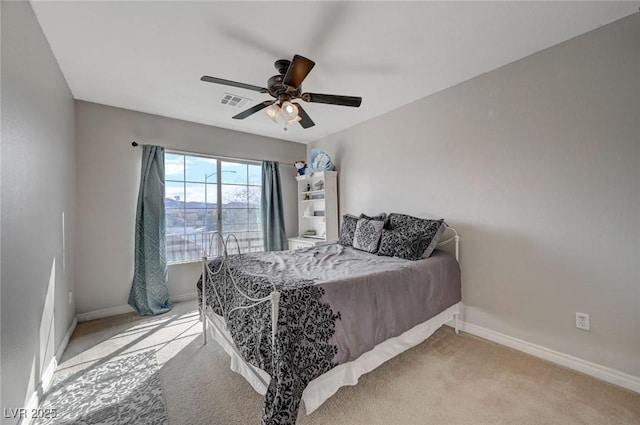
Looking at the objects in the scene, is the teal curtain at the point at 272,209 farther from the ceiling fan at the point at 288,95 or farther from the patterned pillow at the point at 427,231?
the patterned pillow at the point at 427,231

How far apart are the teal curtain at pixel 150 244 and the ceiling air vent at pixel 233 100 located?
1.14m

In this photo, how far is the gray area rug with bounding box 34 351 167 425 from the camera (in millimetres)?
1552

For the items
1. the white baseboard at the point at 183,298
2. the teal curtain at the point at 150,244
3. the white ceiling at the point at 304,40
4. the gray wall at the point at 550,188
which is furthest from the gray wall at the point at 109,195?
the gray wall at the point at 550,188

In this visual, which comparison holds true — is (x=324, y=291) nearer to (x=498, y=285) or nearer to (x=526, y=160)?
(x=498, y=285)

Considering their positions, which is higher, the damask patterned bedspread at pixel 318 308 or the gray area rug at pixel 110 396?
the damask patterned bedspread at pixel 318 308

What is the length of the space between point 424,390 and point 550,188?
1.86 meters

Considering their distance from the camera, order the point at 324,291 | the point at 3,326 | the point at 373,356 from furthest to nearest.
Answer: the point at 373,356
the point at 324,291
the point at 3,326

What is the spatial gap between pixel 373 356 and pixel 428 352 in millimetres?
771

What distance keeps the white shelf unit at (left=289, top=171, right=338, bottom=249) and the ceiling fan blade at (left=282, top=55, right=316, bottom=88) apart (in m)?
2.18

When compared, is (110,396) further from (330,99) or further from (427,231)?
(427,231)

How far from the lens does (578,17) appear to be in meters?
1.80

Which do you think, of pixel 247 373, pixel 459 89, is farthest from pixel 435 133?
pixel 247 373

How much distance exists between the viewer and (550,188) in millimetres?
2137

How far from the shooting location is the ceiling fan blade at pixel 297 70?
173 cm
